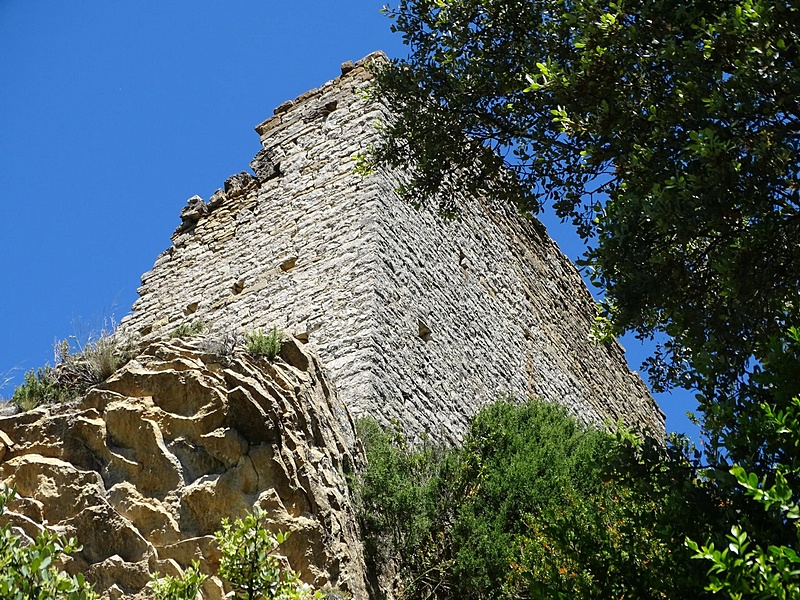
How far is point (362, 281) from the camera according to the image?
9.14m

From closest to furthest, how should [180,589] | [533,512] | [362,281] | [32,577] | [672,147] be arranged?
[32,577] → [180,589] → [672,147] → [533,512] → [362,281]

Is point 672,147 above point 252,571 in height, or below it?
above

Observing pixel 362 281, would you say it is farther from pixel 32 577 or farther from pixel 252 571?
pixel 32 577

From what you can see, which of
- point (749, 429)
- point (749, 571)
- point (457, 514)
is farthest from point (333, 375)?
point (749, 571)

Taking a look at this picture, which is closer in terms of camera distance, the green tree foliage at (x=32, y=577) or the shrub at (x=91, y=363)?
the green tree foliage at (x=32, y=577)

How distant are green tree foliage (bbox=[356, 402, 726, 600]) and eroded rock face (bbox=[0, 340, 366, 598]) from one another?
0.62 metres

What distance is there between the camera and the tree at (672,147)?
17.6ft

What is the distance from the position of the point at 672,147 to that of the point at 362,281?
392 cm

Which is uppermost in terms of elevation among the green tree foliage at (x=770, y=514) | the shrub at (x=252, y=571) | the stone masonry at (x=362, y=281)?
the stone masonry at (x=362, y=281)

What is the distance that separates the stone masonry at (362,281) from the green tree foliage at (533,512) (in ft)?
2.28

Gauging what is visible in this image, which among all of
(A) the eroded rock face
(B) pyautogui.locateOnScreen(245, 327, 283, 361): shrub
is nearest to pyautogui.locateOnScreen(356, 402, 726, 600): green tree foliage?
(A) the eroded rock face

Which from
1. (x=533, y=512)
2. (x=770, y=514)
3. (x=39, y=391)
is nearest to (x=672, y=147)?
(x=770, y=514)

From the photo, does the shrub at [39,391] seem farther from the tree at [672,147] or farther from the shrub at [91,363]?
the tree at [672,147]

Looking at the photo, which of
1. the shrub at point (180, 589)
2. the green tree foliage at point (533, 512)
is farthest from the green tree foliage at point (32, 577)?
the green tree foliage at point (533, 512)
